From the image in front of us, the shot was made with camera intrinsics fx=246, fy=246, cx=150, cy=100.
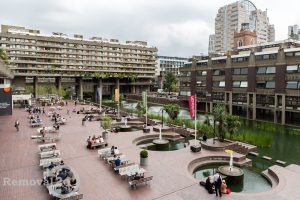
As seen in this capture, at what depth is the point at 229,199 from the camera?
16.8 meters

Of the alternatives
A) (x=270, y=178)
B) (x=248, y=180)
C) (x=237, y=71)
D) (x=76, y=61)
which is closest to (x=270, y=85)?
(x=237, y=71)

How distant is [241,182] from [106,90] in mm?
126848

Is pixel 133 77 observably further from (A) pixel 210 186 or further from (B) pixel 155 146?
(A) pixel 210 186

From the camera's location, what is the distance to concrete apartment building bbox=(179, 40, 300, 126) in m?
50.5

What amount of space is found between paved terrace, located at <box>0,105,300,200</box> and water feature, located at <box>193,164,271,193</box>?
4.36ft

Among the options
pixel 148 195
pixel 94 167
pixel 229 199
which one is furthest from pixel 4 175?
pixel 229 199

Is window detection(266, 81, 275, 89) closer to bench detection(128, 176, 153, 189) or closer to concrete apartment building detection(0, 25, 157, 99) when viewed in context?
bench detection(128, 176, 153, 189)

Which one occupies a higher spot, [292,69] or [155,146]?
[292,69]

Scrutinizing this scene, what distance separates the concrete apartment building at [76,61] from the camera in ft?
316

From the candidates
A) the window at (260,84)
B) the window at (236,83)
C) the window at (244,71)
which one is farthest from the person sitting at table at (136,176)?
the window at (236,83)

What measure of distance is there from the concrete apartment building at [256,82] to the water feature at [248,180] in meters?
33.0

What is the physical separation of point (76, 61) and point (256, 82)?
79992 mm

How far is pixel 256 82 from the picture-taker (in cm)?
5738

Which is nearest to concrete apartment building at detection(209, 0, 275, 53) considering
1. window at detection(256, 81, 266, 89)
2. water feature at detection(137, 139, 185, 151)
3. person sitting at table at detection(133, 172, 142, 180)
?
window at detection(256, 81, 266, 89)
